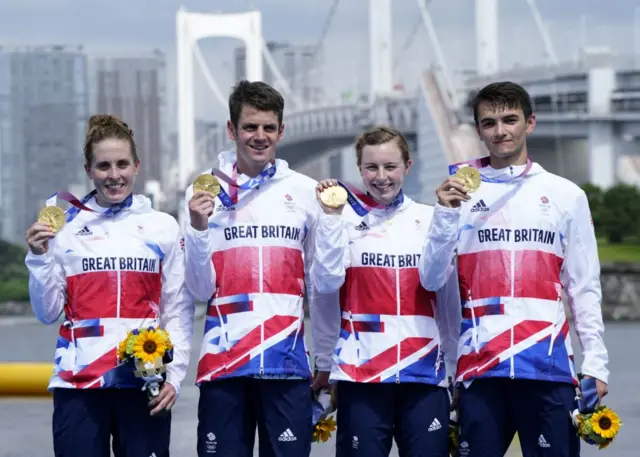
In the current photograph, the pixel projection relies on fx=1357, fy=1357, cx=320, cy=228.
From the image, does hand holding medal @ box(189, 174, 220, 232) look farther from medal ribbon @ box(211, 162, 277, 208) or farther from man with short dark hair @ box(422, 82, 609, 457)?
man with short dark hair @ box(422, 82, 609, 457)

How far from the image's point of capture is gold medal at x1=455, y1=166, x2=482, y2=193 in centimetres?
305

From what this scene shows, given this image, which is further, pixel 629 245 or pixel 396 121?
pixel 396 121

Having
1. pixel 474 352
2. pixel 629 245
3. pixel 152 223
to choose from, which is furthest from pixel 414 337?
pixel 629 245

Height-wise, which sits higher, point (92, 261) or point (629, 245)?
point (629, 245)

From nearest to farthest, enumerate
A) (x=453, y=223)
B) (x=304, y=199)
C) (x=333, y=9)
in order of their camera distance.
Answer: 1. (x=453, y=223)
2. (x=304, y=199)
3. (x=333, y=9)

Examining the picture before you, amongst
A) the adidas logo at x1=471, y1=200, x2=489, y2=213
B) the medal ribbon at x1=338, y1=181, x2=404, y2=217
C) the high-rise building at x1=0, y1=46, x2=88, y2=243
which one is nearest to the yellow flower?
the medal ribbon at x1=338, y1=181, x2=404, y2=217

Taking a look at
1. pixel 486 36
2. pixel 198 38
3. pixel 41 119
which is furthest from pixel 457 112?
pixel 41 119

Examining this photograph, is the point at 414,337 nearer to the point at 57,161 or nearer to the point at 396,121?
the point at 396,121

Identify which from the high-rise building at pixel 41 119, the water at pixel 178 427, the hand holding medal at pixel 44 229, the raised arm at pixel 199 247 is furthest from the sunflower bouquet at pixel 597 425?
the high-rise building at pixel 41 119

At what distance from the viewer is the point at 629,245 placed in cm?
2569

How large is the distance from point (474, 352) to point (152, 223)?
2.68 feet

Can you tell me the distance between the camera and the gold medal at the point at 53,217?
3105 millimetres

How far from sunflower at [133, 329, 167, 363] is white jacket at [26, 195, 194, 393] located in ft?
0.33

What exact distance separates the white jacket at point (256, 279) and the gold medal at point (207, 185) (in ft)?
0.19
